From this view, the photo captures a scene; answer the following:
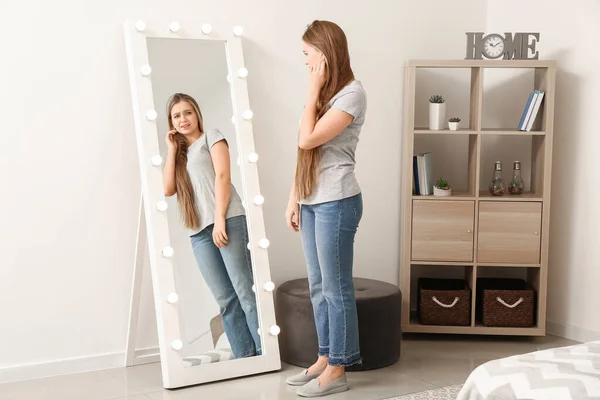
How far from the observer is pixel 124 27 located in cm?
321

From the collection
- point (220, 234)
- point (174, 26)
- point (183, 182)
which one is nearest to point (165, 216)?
point (183, 182)

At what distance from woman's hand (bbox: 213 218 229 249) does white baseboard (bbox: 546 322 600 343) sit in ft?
6.08

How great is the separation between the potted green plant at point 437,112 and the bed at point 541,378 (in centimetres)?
194

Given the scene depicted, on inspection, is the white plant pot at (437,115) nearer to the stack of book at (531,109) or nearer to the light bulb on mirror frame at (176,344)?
the stack of book at (531,109)

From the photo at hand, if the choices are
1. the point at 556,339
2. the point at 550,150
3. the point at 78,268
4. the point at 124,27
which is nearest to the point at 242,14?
the point at 124,27

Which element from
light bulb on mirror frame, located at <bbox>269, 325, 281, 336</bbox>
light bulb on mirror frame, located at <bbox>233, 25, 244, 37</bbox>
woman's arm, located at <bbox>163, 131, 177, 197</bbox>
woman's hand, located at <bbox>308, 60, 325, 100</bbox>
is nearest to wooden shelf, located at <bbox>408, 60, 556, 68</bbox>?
light bulb on mirror frame, located at <bbox>233, 25, 244, 37</bbox>

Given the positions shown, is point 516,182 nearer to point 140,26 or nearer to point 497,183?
point 497,183

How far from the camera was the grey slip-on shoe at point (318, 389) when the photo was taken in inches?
119

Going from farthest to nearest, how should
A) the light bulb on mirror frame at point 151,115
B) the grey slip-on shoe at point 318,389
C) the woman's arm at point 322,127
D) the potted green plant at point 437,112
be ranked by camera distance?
1. the potted green plant at point 437,112
2. the light bulb on mirror frame at point 151,115
3. the grey slip-on shoe at point 318,389
4. the woman's arm at point 322,127

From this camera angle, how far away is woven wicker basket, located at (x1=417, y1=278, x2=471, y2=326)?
12.7ft

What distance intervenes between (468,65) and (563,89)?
1.75 feet

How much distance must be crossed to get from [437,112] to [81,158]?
171cm

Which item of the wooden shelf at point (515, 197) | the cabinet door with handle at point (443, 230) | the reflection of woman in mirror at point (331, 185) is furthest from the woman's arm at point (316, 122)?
the wooden shelf at point (515, 197)

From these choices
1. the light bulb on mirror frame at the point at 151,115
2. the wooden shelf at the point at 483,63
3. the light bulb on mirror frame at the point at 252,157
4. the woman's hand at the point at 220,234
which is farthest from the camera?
the wooden shelf at the point at 483,63
